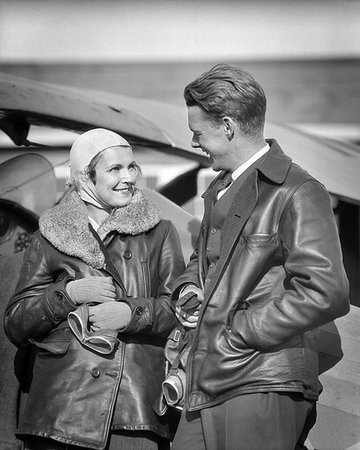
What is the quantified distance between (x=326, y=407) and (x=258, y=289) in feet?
2.46

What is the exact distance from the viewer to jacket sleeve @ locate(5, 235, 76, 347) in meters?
3.26

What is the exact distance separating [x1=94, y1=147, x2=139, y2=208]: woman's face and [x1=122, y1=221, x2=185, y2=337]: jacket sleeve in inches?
8.5

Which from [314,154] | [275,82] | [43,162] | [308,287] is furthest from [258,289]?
[275,82]

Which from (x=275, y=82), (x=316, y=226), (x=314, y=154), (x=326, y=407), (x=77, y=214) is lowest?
(x=275, y=82)

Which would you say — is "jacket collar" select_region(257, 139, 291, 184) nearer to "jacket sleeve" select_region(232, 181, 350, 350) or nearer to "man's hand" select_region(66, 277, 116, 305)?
"jacket sleeve" select_region(232, 181, 350, 350)

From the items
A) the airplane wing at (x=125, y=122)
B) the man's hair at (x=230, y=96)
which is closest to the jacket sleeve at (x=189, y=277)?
the man's hair at (x=230, y=96)

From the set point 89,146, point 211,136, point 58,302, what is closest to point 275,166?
point 211,136

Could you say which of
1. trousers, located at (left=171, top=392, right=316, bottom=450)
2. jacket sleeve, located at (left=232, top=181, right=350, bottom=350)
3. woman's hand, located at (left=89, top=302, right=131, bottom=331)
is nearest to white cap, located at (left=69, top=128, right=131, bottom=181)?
woman's hand, located at (left=89, top=302, right=131, bottom=331)

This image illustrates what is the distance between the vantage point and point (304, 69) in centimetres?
1093

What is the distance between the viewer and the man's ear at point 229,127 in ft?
9.85

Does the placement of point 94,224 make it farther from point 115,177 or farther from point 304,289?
point 304,289

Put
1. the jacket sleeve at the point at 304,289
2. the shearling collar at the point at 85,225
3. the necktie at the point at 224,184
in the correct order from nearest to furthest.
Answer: the jacket sleeve at the point at 304,289 < the necktie at the point at 224,184 < the shearling collar at the point at 85,225

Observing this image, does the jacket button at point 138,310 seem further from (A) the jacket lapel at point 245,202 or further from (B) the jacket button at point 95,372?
(A) the jacket lapel at point 245,202

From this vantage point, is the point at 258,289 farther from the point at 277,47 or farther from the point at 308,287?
the point at 277,47
